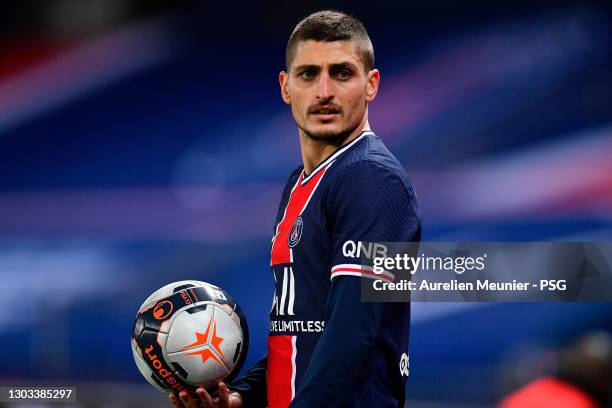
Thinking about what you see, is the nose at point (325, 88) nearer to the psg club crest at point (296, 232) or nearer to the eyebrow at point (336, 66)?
the eyebrow at point (336, 66)

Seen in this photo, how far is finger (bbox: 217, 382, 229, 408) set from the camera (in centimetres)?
211

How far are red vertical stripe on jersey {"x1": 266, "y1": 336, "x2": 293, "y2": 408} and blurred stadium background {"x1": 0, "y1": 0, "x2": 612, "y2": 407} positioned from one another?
3.25 m

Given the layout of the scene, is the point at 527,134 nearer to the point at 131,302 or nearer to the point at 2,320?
the point at 131,302

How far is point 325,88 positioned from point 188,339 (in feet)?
2.33

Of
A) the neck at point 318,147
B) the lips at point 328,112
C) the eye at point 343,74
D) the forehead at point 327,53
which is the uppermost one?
the forehead at point 327,53

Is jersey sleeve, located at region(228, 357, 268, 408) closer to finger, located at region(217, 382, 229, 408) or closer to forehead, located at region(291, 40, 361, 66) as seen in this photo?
finger, located at region(217, 382, 229, 408)

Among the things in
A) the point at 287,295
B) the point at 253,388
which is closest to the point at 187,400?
the point at 253,388

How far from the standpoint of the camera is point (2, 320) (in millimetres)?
5707

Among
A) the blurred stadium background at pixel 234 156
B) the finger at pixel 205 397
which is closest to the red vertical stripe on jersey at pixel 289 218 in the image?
the finger at pixel 205 397

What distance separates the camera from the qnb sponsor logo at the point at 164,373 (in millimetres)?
2156

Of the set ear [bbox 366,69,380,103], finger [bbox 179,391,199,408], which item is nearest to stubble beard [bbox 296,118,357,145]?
ear [bbox 366,69,380,103]

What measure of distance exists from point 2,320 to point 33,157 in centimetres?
116

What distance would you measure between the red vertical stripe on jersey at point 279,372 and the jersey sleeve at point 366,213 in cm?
28

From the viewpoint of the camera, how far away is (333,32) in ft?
6.88
